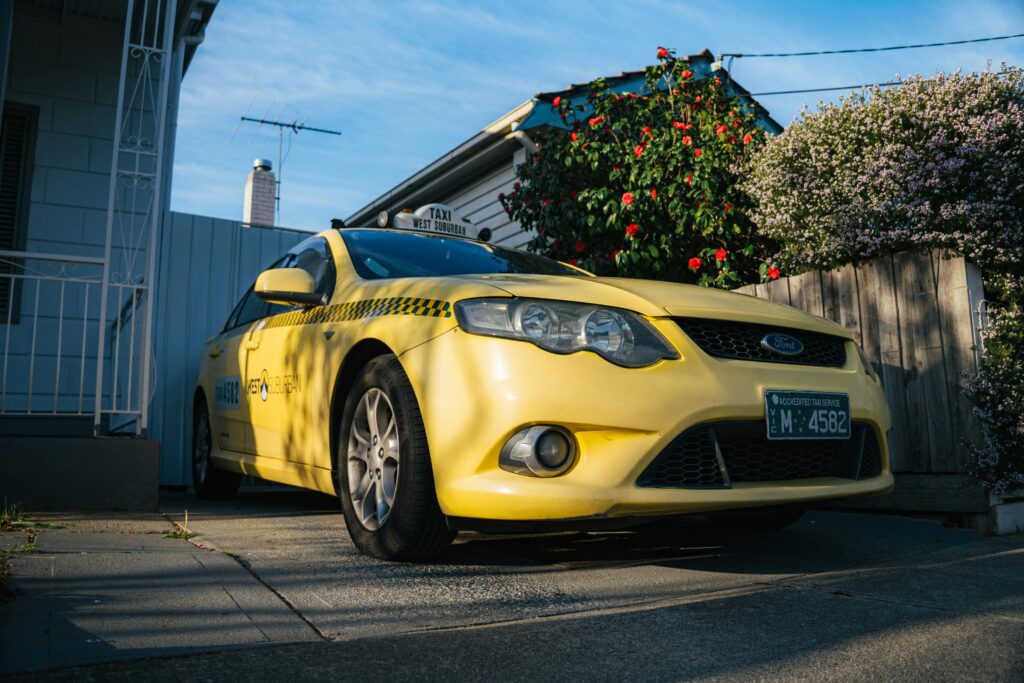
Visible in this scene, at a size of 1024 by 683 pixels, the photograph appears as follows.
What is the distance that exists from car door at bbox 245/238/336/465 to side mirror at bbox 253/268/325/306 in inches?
2.9

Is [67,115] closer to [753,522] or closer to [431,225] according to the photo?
[431,225]

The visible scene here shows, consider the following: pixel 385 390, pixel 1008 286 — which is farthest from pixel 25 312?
pixel 1008 286

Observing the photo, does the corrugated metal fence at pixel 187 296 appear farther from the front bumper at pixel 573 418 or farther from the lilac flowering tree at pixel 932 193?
the front bumper at pixel 573 418

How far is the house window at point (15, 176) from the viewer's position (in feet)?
23.1

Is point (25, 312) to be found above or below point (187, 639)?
above

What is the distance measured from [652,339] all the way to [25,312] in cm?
580

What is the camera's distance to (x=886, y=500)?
4.70 meters

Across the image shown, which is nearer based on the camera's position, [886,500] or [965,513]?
[965,513]

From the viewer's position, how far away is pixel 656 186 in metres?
6.69

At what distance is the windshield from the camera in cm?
398

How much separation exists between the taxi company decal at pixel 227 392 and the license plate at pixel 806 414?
3093 mm

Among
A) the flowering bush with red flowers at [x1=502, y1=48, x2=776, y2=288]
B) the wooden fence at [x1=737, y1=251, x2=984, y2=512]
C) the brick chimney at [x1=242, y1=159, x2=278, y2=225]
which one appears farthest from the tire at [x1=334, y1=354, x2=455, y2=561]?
the brick chimney at [x1=242, y1=159, x2=278, y2=225]

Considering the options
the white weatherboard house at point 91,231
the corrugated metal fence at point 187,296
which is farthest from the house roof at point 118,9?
the corrugated metal fence at point 187,296

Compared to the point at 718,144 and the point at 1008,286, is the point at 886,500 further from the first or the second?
the point at 718,144
